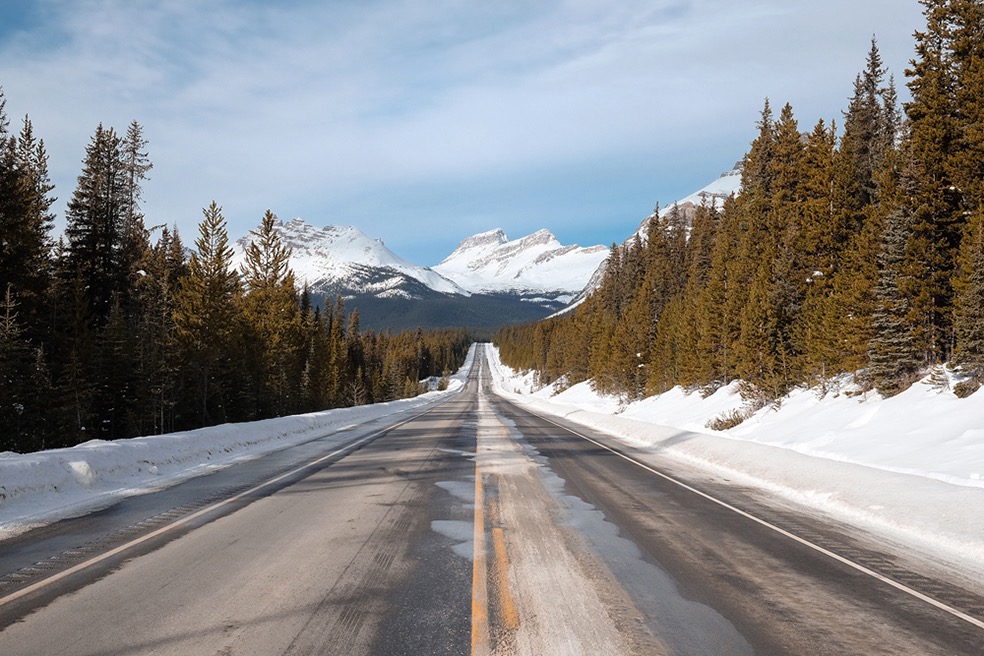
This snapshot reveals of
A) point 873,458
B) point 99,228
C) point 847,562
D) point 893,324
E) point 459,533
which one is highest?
point 99,228

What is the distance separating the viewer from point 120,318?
3250 cm

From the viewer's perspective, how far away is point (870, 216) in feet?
78.6

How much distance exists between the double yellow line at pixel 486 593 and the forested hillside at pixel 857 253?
16.9 m

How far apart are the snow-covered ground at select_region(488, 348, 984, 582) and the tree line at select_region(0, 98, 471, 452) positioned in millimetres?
27062

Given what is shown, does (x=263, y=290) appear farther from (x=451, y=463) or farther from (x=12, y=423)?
(x=451, y=463)

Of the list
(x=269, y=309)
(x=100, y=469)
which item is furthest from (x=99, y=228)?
(x=100, y=469)

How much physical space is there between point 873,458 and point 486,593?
14230 millimetres

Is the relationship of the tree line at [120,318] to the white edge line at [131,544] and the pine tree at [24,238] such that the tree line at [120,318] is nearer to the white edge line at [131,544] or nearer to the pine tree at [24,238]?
the pine tree at [24,238]

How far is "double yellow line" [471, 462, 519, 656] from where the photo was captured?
436cm

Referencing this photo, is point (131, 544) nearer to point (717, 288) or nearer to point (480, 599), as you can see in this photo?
point (480, 599)

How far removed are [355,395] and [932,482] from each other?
Answer: 75455 mm

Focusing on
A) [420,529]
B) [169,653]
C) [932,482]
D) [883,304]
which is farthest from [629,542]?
[883,304]

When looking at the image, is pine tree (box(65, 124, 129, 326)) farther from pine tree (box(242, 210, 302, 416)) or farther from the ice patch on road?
the ice patch on road

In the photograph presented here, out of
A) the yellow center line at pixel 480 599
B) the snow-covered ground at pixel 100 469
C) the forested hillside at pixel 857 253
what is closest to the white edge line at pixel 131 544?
the snow-covered ground at pixel 100 469
